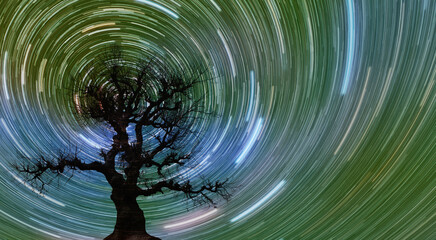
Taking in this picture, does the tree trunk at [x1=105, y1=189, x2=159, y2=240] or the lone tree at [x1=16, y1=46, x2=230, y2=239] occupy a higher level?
the lone tree at [x1=16, y1=46, x2=230, y2=239]

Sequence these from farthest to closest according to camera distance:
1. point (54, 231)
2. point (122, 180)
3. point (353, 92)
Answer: point (54, 231) < point (122, 180) < point (353, 92)

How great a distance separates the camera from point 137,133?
1.65m

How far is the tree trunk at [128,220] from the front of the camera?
5.12 ft

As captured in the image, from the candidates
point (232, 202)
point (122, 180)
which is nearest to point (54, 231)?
point (122, 180)

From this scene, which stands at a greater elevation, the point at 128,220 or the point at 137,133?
the point at 137,133

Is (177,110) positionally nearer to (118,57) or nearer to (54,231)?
(118,57)

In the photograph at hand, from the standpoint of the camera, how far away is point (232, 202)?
5.57 ft

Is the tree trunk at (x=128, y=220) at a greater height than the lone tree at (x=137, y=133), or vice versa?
the lone tree at (x=137, y=133)

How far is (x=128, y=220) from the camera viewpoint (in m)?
1.57

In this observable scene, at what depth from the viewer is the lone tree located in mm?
1602

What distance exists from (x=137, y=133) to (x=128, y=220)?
0.32m

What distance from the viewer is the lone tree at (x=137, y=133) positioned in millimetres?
1602

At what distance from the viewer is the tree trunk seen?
1.56 metres

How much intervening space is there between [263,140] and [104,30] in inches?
30.2
